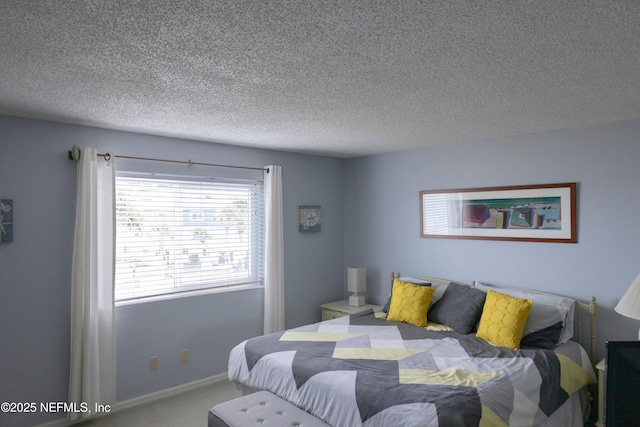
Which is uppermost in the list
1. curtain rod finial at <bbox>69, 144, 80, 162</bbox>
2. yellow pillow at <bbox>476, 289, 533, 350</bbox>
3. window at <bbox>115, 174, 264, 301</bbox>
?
curtain rod finial at <bbox>69, 144, 80, 162</bbox>

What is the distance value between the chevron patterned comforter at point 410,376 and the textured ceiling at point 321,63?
1741mm

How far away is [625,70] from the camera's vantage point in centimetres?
209

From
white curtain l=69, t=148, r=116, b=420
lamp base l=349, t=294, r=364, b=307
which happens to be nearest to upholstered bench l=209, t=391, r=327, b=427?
white curtain l=69, t=148, r=116, b=420

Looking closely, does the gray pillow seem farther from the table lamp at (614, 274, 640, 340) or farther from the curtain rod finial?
the curtain rod finial

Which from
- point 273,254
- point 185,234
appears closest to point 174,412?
point 185,234

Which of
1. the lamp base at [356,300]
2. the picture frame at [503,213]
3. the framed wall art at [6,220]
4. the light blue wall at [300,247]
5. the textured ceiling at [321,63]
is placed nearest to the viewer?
the textured ceiling at [321,63]

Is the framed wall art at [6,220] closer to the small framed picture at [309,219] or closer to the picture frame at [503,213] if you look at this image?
the small framed picture at [309,219]

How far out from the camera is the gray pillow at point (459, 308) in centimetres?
351

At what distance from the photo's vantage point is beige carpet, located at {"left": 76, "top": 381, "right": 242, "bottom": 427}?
3.23 metres

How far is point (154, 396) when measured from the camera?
3.63 m

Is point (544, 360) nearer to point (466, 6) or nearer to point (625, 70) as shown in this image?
point (625, 70)

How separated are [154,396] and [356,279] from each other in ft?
7.76

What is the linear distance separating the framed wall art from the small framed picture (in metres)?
2.70

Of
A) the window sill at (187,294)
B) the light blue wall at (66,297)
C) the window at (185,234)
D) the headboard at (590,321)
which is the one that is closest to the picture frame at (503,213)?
the headboard at (590,321)
